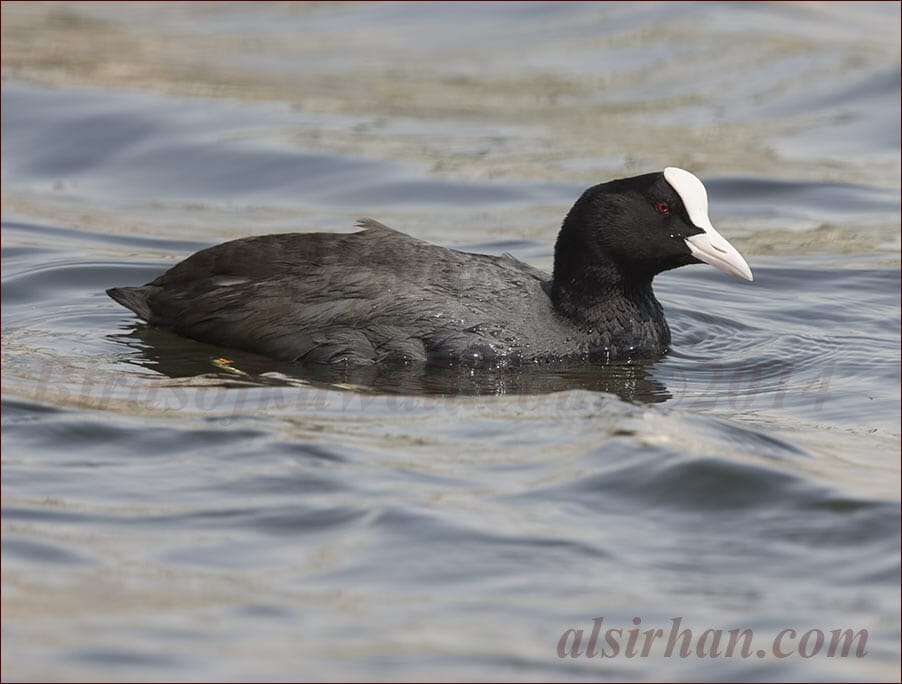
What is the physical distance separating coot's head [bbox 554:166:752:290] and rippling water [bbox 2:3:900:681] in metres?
0.50

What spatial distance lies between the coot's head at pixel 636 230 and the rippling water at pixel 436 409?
0.50 meters

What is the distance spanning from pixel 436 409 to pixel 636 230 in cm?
Answer: 148

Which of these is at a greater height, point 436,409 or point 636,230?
point 636,230

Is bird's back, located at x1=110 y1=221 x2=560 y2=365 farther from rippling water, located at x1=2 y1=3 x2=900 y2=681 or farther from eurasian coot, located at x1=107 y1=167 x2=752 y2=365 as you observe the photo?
rippling water, located at x1=2 y1=3 x2=900 y2=681

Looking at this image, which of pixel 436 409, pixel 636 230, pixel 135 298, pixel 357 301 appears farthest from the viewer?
pixel 135 298

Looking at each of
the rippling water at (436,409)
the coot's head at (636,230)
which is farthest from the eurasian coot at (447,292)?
the rippling water at (436,409)

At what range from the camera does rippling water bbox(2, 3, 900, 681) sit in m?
4.76

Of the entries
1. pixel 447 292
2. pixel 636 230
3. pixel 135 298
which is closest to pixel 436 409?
pixel 447 292

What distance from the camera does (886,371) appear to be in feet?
25.2

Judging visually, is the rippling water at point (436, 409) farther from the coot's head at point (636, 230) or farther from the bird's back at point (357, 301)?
the coot's head at point (636, 230)

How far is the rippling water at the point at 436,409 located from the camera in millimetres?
4758

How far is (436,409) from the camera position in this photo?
673 centimetres

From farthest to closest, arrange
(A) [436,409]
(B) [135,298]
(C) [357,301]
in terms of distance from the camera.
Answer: (B) [135,298]
(C) [357,301]
(A) [436,409]

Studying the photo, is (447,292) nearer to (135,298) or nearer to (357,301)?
(357,301)
